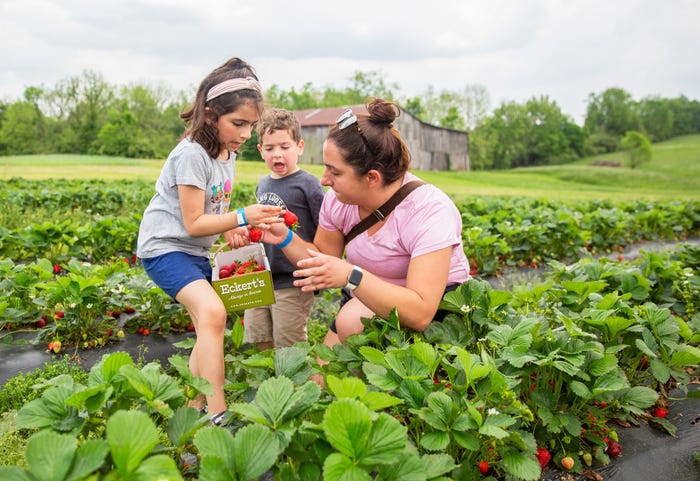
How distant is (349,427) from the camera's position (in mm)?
1227

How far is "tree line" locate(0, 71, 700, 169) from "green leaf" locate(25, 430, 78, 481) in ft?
124

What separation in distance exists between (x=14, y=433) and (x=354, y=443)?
176 centimetres

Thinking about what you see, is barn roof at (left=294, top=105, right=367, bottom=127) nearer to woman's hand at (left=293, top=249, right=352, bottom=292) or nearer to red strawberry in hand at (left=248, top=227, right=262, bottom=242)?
red strawberry in hand at (left=248, top=227, right=262, bottom=242)

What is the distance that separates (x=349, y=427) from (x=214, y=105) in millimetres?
1865

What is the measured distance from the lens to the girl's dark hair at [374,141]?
2.41m

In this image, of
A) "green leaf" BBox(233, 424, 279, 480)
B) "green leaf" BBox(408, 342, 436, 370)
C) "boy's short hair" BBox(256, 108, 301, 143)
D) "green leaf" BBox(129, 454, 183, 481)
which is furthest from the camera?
"boy's short hair" BBox(256, 108, 301, 143)

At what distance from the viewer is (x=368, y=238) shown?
266 centimetres

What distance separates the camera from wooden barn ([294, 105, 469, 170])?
34125mm

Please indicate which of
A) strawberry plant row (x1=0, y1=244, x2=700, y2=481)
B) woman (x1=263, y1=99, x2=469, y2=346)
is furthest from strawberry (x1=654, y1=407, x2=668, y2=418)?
woman (x1=263, y1=99, x2=469, y2=346)

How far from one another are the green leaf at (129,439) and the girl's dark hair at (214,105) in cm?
169

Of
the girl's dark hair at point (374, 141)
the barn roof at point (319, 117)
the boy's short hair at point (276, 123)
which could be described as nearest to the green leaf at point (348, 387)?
the girl's dark hair at point (374, 141)

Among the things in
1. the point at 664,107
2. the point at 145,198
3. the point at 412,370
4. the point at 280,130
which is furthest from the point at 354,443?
the point at 664,107

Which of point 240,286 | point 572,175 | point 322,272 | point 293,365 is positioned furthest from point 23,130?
point 293,365

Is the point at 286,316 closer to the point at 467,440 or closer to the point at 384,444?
the point at 467,440
